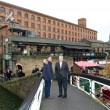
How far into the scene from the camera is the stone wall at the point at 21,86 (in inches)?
866

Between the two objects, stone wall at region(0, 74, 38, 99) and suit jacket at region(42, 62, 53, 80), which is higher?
suit jacket at region(42, 62, 53, 80)

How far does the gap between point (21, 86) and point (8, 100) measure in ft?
6.13

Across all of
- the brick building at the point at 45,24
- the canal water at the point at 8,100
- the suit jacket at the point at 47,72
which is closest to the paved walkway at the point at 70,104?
the suit jacket at the point at 47,72

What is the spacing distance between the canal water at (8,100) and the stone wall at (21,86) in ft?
1.50

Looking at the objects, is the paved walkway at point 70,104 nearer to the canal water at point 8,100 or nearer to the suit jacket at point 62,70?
the suit jacket at point 62,70

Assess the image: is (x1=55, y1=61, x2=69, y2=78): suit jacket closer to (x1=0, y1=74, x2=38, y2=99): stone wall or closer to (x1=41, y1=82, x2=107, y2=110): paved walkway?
(x1=41, y1=82, x2=107, y2=110): paved walkway

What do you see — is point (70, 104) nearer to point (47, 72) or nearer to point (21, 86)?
point (47, 72)

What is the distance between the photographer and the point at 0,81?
3123cm

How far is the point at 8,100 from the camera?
22.9 metres

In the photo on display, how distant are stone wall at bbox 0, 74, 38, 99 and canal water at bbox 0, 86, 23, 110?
46 centimetres

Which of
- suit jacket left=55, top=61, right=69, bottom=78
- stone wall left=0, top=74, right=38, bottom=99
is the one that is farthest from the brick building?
suit jacket left=55, top=61, right=69, bottom=78

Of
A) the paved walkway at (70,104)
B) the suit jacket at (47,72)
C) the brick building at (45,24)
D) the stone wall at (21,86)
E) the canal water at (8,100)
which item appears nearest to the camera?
the paved walkway at (70,104)

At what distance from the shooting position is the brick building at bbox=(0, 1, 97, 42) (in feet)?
217

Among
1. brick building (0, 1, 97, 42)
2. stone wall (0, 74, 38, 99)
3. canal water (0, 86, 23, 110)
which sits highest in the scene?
brick building (0, 1, 97, 42)
